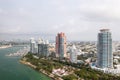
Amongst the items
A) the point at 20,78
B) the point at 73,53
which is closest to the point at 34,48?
the point at 73,53

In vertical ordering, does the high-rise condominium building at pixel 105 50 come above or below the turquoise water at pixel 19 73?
above

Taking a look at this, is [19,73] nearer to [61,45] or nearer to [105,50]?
[105,50]

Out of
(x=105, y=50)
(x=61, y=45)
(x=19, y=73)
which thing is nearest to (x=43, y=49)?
(x=61, y=45)

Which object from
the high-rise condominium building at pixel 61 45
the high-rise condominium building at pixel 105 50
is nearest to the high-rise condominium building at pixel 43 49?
the high-rise condominium building at pixel 61 45

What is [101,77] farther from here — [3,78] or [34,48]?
[34,48]

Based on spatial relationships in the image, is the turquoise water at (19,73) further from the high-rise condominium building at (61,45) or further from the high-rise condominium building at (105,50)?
the high-rise condominium building at (61,45)

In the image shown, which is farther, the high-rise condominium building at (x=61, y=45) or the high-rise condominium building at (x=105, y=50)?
the high-rise condominium building at (x=61, y=45)

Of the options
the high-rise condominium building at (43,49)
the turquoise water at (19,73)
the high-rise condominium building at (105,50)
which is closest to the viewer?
the turquoise water at (19,73)
